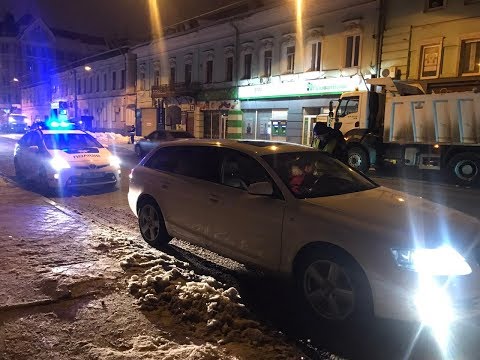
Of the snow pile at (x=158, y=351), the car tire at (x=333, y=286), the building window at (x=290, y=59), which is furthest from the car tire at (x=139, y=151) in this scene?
the snow pile at (x=158, y=351)

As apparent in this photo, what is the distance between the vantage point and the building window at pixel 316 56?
2402 centimetres

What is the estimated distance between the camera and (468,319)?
3.32 m

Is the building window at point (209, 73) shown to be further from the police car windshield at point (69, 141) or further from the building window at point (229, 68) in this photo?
the police car windshield at point (69, 141)

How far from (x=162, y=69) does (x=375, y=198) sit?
3466 centimetres

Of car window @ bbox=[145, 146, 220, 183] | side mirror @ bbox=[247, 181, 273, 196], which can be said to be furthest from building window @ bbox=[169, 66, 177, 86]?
side mirror @ bbox=[247, 181, 273, 196]

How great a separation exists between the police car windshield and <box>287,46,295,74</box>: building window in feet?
53.9

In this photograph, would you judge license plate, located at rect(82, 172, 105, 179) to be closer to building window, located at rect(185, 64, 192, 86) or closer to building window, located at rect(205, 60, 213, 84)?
building window, located at rect(205, 60, 213, 84)

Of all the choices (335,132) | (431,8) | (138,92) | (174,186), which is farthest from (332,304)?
(138,92)

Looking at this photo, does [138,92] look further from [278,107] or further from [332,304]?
[332,304]

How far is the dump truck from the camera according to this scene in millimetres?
13406

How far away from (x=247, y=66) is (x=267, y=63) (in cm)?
194

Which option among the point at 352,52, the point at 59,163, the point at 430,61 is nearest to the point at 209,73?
the point at 352,52

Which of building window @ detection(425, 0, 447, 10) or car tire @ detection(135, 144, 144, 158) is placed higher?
building window @ detection(425, 0, 447, 10)

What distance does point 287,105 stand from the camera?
25.8 m
